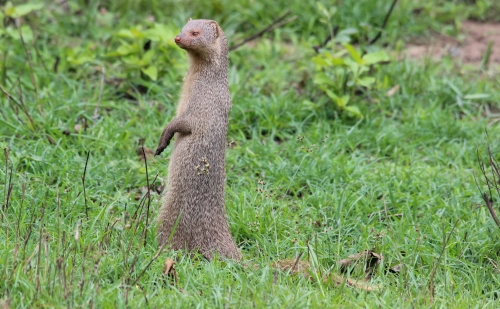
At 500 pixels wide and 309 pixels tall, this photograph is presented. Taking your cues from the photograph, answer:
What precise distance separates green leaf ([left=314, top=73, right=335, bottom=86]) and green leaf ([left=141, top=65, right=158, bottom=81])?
3.98 feet

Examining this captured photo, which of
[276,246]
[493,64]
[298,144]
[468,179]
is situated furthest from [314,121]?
[493,64]

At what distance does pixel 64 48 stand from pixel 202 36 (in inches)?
108

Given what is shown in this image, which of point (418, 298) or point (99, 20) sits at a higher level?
point (99, 20)

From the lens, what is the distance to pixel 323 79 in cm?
564

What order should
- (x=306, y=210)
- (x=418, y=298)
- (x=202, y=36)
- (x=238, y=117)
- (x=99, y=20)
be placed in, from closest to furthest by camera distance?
(x=418, y=298) < (x=202, y=36) < (x=306, y=210) < (x=238, y=117) < (x=99, y=20)

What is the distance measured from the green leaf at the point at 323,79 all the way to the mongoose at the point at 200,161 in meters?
1.87

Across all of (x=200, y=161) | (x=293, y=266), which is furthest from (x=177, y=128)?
(x=293, y=266)

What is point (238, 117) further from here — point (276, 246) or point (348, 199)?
point (276, 246)

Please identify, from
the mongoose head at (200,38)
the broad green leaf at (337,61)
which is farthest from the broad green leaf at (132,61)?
the mongoose head at (200,38)

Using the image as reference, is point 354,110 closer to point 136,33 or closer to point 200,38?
point 136,33

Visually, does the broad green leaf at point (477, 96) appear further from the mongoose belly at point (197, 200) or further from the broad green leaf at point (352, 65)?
the mongoose belly at point (197, 200)

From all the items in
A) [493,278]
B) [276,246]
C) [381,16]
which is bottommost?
[493,278]

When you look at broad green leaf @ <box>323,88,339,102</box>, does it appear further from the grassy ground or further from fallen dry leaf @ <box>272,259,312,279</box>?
fallen dry leaf @ <box>272,259,312,279</box>

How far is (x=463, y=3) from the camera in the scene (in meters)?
8.03
